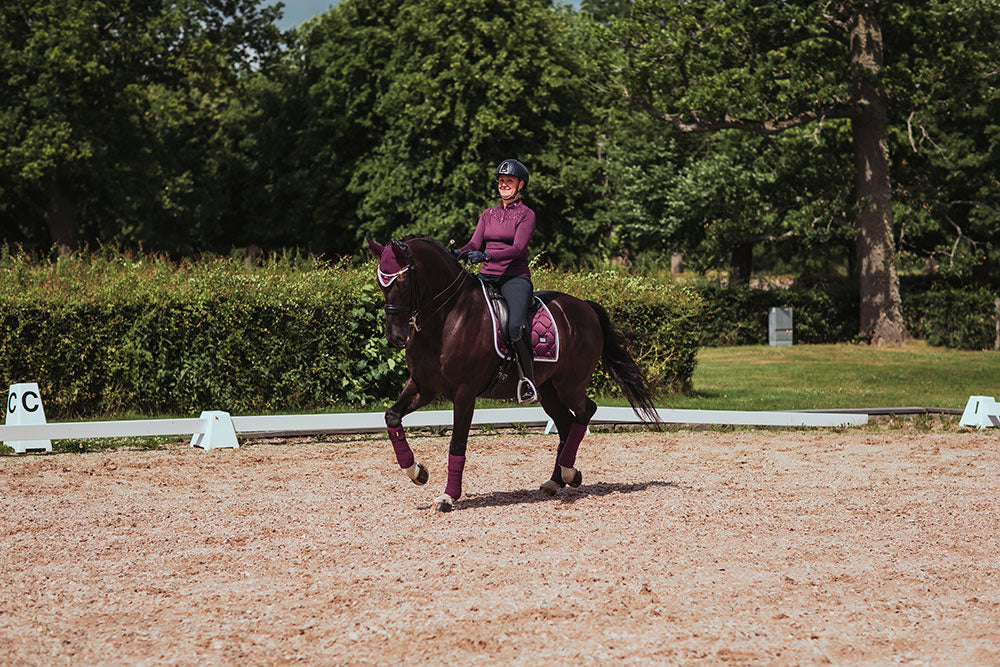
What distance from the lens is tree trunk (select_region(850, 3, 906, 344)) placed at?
3362 cm

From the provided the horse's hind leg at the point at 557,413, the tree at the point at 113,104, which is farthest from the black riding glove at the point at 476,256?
the tree at the point at 113,104

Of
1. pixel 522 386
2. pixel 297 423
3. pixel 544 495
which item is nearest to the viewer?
pixel 522 386

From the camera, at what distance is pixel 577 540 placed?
27.1ft

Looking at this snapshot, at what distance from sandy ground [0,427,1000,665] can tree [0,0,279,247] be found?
27.2m

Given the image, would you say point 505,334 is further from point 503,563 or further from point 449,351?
point 503,563

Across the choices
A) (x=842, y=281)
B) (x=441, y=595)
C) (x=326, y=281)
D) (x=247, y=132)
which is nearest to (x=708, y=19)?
(x=842, y=281)

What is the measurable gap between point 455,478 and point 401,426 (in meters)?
0.64

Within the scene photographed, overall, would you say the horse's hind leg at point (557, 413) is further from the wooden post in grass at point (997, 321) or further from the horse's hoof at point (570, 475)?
the wooden post in grass at point (997, 321)

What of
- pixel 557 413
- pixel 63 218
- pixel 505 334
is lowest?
pixel 557 413

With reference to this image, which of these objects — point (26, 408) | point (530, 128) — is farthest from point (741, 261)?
point (26, 408)

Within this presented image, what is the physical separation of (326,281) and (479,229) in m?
8.01

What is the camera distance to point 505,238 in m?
9.63

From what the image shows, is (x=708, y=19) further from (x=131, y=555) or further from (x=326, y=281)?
(x=131, y=555)

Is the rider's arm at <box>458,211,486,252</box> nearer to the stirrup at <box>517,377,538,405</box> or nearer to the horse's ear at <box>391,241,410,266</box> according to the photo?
the horse's ear at <box>391,241,410,266</box>
